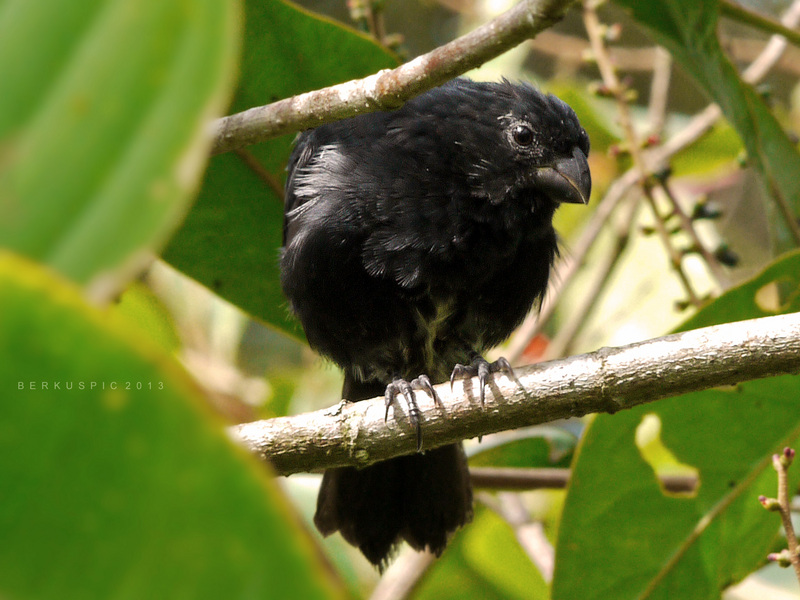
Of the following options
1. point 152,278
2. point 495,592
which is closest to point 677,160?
point 495,592

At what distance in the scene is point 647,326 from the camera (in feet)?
14.0

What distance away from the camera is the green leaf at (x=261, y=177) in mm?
2955

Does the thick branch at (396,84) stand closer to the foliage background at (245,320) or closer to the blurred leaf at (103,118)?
the foliage background at (245,320)

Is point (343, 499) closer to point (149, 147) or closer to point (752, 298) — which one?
point (752, 298)

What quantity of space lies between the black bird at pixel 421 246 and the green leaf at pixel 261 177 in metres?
0.21

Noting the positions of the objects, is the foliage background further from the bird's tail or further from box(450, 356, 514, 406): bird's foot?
box(450, 356, 514, 406): bird's foot

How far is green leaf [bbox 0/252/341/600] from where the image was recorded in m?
0.71

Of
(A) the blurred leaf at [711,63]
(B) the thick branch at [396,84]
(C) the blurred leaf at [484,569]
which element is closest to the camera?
(B) the thick branch at [396,84]

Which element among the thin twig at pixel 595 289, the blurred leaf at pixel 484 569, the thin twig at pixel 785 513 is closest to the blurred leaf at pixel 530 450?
the blurred leaf at pixel 484 569

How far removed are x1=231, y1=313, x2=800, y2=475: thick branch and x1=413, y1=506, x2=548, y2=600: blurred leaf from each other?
57.2 inches

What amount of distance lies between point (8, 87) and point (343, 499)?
8.77ft

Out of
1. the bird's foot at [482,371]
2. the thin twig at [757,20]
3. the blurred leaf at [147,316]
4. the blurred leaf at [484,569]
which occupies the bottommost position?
the blurred leaf at [484,569]

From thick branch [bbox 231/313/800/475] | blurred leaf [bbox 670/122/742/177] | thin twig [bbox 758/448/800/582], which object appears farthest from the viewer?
blurred leaf [bbox 670/122/742/177]

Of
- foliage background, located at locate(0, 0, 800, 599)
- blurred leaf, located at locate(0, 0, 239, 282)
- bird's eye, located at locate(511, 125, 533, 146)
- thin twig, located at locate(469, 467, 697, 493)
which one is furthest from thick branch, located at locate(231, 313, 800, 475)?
blurred leaf, located at locate(0, 0, 239, 282)
